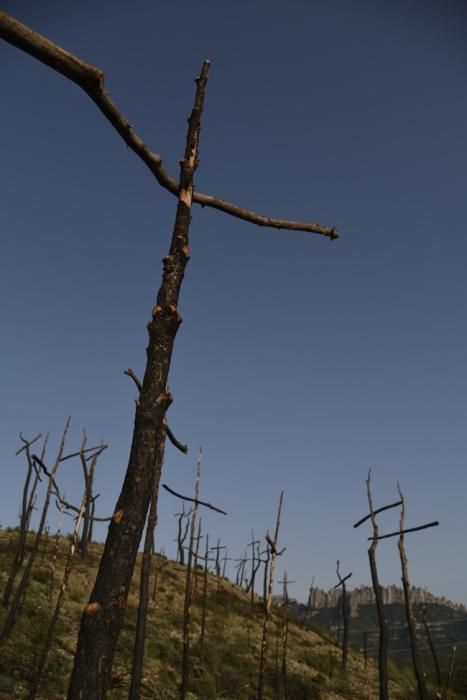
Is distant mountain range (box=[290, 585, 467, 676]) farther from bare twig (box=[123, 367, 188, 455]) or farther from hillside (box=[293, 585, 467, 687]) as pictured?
bare twig (box=[123, 367, 188, 455])

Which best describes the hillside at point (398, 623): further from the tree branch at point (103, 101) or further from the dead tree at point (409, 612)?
the tree branch at point (103, 101)

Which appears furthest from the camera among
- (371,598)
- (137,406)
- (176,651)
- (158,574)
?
(371,598)

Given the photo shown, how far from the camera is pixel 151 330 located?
185 inches

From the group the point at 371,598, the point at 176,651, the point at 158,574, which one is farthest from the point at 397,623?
the point at 176,651

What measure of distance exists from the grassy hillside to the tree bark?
12.2m

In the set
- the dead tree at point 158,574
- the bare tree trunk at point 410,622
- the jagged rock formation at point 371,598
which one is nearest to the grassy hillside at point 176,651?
the dead tree at point 158,574

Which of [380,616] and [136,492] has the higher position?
[136,492]

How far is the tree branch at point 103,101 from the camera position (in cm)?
336

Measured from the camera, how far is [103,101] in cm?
421

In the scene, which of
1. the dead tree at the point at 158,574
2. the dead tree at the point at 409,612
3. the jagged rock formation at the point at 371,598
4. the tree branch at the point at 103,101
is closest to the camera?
the tree branch at the point at 103,101

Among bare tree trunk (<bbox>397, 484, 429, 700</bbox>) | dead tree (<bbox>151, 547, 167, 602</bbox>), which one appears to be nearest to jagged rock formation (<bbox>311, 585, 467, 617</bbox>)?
dead tree (<bbox>151, 547, 167, 602</bbox>)

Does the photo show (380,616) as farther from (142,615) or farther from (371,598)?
(371,598)

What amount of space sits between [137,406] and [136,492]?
0.77 m

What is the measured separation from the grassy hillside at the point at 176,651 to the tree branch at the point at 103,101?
1383 centimetres
